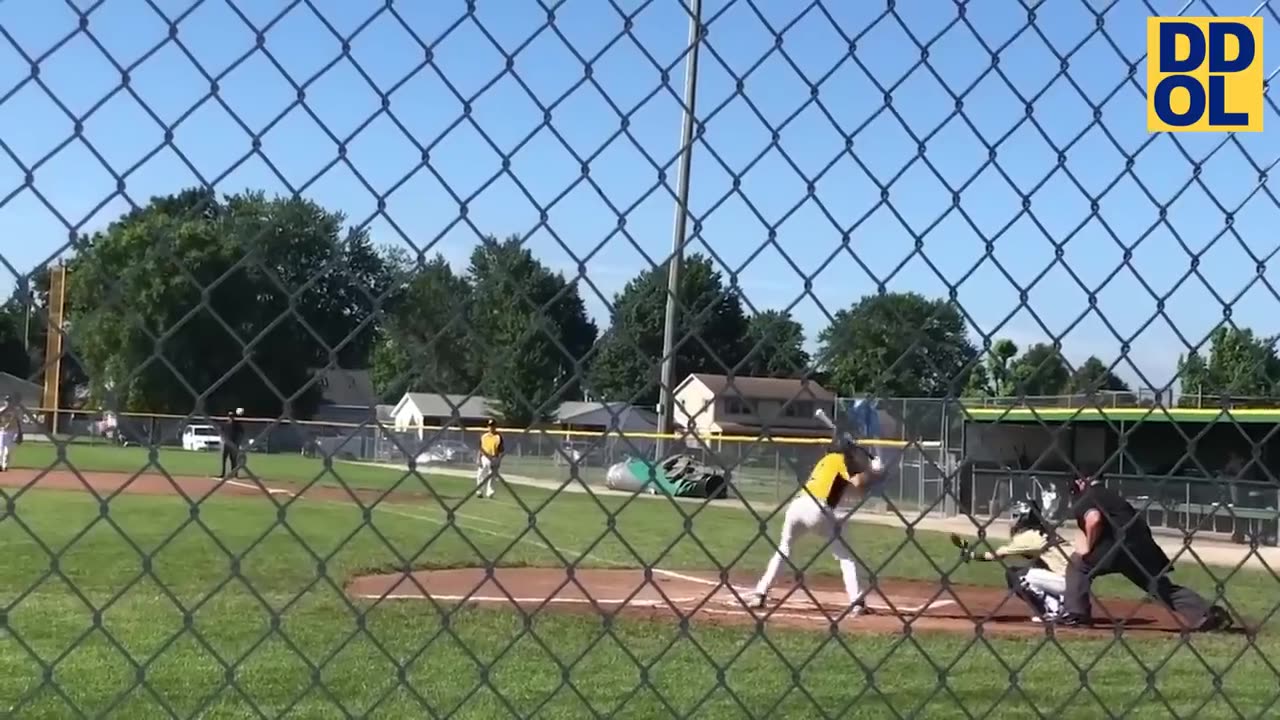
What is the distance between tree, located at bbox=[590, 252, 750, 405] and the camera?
288 cm

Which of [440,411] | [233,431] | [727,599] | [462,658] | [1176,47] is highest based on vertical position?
[1176,47]

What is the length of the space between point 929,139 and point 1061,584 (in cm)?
836

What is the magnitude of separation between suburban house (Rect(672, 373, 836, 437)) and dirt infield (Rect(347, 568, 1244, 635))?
492 cm

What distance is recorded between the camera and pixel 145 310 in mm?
2621

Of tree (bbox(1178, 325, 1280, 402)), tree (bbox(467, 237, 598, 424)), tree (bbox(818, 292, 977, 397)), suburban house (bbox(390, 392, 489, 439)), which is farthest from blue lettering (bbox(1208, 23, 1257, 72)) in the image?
suburban house (bbox(390, 392, 489, 439))

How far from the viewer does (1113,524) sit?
372 cm

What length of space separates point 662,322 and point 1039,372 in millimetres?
918

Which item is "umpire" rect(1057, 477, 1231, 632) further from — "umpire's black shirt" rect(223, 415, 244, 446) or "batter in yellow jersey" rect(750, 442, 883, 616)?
"umpire's black shirt" rect(223, 415, 244, 446)

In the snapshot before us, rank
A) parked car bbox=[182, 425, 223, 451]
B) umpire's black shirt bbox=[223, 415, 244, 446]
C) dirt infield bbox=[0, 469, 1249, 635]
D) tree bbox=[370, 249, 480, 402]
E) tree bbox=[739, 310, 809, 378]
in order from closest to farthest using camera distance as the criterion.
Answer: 1. tree bbox=[370, 249, 480, 402]
2. tree bbox=[739, 310, 809, 378]
3. umpire's black shirt bbox=[223, 415, 244, 446]
4. parked car bbox=[182, 425, 223, 451]
5. dirt infield bbox=[0, 469, 1249, 635]

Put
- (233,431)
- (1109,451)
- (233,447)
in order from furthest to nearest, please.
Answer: (1109,451), (233,431), (233,447)

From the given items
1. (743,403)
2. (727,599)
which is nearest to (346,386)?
(743,403)

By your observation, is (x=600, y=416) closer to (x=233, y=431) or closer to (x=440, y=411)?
(x=440, y=411)

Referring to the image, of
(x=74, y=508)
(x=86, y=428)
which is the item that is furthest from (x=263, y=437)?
(x=74, y=508)

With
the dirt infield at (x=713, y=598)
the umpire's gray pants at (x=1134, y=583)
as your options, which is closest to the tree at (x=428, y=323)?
the umpire's gray pants at (x=1134, y=583)
